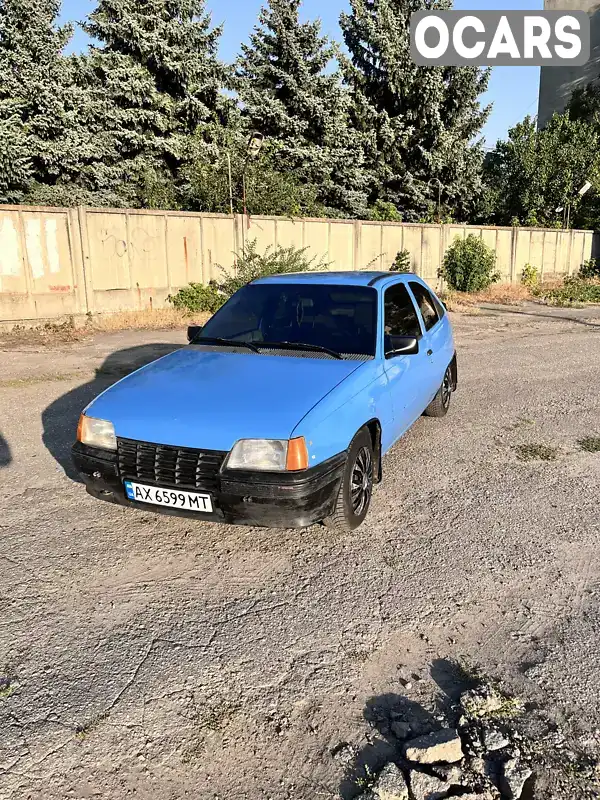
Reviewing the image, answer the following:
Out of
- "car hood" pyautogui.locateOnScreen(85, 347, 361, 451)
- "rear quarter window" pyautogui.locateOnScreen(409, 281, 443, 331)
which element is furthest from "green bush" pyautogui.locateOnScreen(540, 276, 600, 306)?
"car hood" pyautogui.locateOnScreen(85, 347, 361, 451)

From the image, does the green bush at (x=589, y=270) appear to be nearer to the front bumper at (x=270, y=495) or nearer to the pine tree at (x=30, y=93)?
the pine tree at (x=30, y=93)

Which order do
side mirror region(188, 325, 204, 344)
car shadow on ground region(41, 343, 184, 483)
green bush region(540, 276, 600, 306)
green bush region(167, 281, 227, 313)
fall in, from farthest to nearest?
green bush region(540, 276, 600, 306)
green bush region(167, 281, 227, 313)
car shadow on ground region(41, 343, 184, 483)
side mirror region(188, 325, 204, 344)

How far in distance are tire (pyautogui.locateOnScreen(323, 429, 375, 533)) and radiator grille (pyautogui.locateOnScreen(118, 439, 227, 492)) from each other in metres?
0.80

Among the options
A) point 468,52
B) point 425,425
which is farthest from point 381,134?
point 425,425

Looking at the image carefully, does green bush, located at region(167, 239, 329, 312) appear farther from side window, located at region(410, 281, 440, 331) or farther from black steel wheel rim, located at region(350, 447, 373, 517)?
black steel wheel rim, located at region(350, 447, 373, 517)

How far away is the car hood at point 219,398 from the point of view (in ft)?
10.4

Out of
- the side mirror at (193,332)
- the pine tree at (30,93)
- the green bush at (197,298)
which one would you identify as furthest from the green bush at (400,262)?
the side mirror at (193,332)

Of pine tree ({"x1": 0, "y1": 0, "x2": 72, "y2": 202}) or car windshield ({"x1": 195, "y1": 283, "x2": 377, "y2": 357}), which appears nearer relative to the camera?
car windshield ({"x1": 195, "y1": 283, "x2": 377, "y2": 357})

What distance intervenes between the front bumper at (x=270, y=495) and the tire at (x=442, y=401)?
2853 millimetres

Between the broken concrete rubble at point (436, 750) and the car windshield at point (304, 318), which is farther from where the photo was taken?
the car windshield at point (304, 318)

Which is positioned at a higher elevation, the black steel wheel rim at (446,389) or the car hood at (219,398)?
the car hood at (219,398)

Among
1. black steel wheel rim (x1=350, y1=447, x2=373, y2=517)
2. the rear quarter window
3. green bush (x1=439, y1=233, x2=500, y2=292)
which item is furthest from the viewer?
green bush (x1=439, y1=233, x2=500, y2=292)

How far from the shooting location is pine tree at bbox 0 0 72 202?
19219 millimetres

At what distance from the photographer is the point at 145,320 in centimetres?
1278
